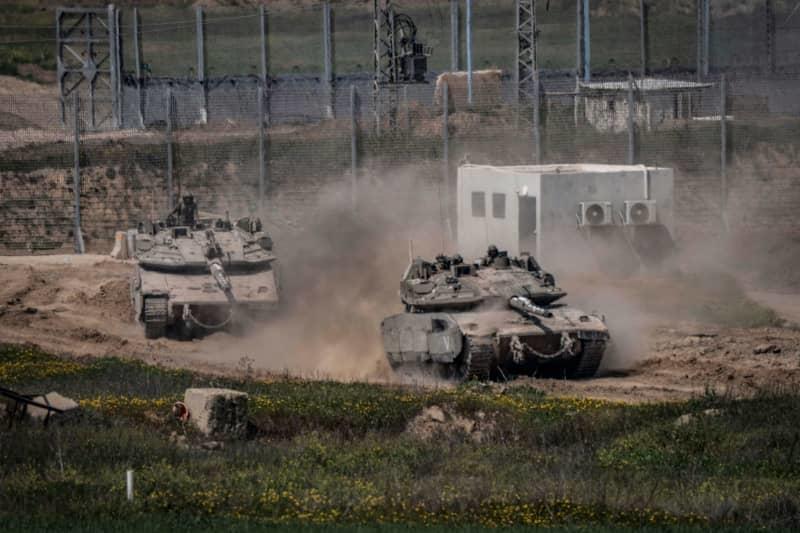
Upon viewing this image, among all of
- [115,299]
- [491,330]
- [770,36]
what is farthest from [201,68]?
[491,330]

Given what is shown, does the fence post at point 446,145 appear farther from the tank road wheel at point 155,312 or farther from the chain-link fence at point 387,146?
the tank road wheel at point 155,312

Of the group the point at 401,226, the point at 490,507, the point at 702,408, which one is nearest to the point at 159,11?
the point at 401,226

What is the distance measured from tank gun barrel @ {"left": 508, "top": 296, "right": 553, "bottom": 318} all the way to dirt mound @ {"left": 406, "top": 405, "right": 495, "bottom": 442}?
13.6 feet

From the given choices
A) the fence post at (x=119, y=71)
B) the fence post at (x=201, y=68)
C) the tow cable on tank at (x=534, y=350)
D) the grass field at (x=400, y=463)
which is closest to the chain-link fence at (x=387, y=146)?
the fence post at (x=201, y=68)

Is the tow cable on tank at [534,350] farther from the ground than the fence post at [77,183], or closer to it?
closer to it

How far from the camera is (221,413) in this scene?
20.0 m

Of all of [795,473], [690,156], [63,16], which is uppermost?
[63,16]

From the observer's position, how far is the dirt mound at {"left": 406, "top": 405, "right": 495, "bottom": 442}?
20484 millimetres

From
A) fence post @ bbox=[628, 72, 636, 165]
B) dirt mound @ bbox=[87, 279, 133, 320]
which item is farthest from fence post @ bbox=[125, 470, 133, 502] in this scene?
fence post @ bbox=[628, 72, 636, 165]

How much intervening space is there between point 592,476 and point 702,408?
377 centimetres

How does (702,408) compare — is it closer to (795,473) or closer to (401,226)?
(795,473)

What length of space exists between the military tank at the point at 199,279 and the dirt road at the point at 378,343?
409 mm

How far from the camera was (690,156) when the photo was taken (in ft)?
122

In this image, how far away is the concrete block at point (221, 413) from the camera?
19938 mm
